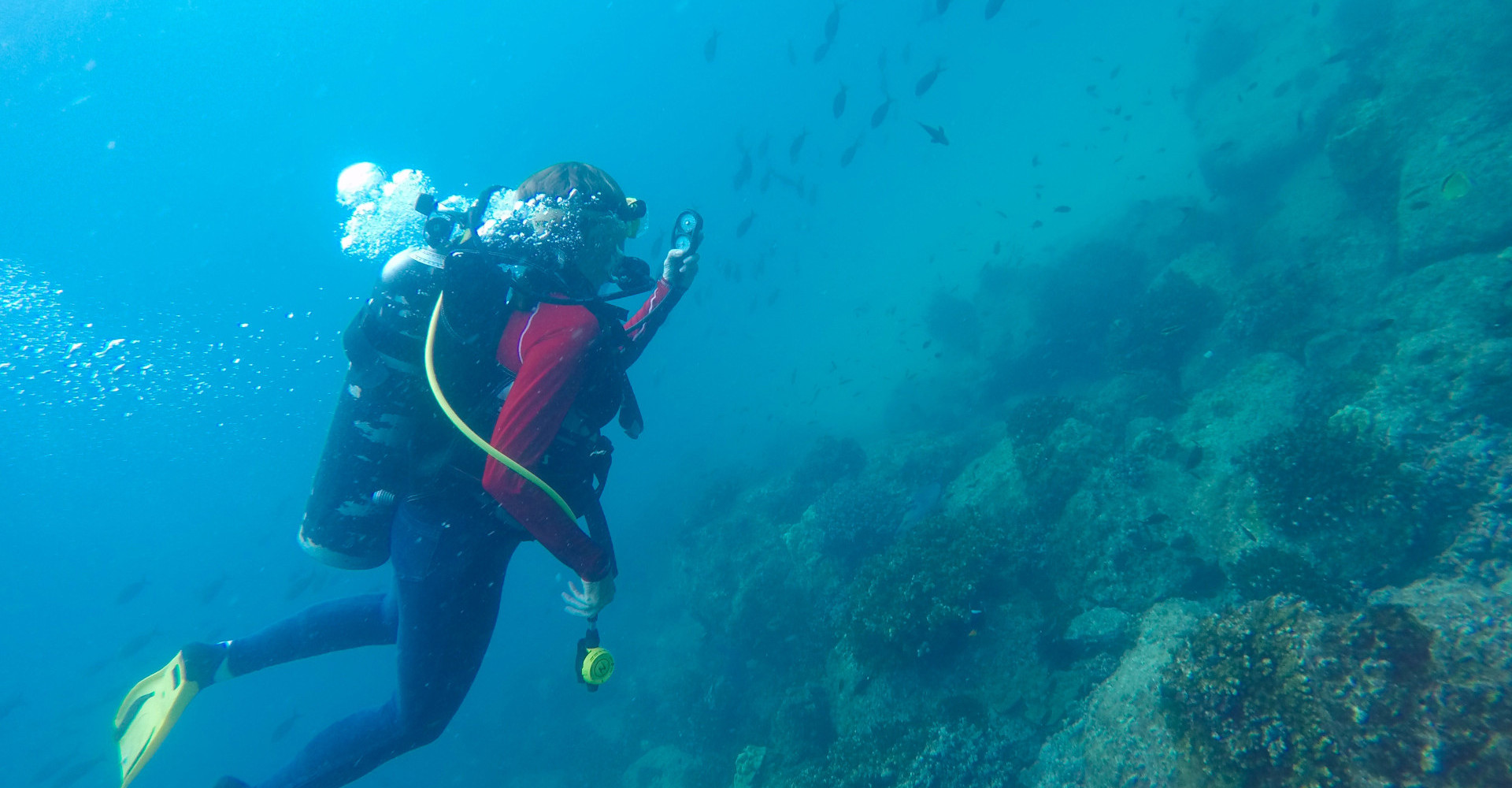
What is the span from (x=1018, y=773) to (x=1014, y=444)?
512 centimetres

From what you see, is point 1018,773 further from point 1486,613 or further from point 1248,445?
point 1248,445

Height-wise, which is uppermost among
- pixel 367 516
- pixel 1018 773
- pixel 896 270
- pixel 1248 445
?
pixel 896 270

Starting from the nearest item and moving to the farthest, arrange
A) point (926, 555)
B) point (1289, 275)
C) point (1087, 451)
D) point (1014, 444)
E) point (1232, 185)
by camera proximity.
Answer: point (926, 555) → point (1087, 451) → point (1014, 444) → point (1289, 275) → point (1232, 185)

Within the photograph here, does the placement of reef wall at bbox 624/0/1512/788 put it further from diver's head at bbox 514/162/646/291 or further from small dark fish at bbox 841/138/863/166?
small dark fish at bbox 841/138/863/166

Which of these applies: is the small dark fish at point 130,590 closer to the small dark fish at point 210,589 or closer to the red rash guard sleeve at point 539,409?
the small dark fish at point 210,589

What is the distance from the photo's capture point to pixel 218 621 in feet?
155

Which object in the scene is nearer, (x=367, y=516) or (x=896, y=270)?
(x=367, y=516)

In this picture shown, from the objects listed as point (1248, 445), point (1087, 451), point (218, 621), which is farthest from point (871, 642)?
point (218, 621)

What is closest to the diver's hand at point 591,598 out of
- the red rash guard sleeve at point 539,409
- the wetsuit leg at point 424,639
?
the red rash guard sleeve at point 539,409

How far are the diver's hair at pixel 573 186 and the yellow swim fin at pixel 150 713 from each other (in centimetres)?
376

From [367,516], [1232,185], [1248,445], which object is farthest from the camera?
[1232,185]

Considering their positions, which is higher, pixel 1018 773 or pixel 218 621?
pixel 218 621

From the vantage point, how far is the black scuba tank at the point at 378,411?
2.98m

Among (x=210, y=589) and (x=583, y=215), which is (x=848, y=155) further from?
(x=210, y=589)
